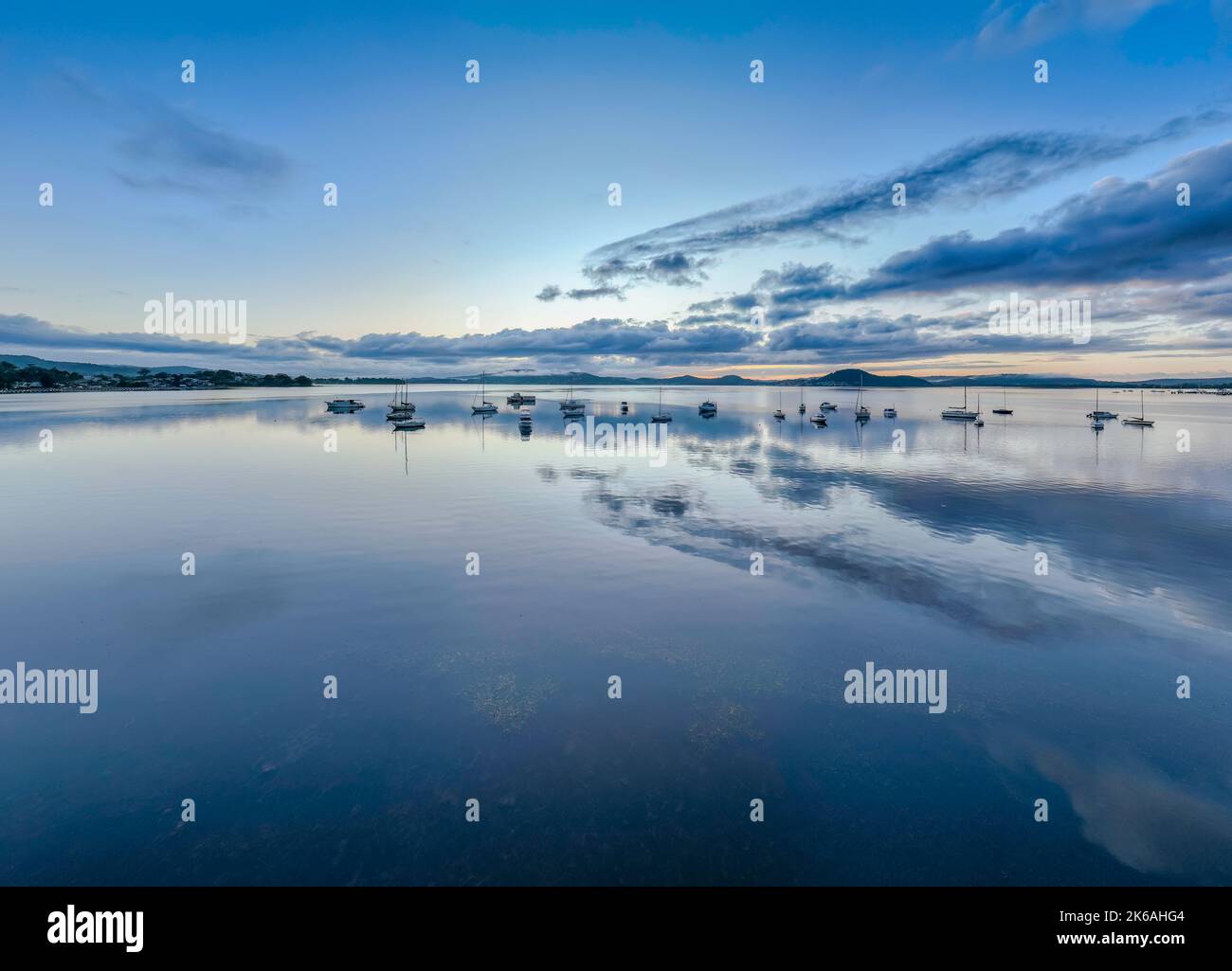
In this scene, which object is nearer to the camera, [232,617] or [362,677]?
[362,677]

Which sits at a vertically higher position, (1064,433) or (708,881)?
(1064,433)

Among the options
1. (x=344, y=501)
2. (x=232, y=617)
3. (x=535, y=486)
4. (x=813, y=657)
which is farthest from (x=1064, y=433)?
(x=232, y=617)

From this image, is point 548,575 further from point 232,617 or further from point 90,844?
point 90,844

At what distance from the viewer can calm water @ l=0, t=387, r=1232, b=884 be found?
9.12 meters

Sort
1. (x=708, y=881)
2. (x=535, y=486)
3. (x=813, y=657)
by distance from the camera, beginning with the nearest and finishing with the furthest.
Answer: (x=708, y=881) < (x=813, y=657) < (x=535, y=486)

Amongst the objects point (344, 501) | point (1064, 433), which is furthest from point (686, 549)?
point (1064, 433)

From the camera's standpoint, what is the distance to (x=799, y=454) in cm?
6369

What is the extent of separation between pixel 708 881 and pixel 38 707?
53.8 feet

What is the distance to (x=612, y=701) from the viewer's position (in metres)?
13.6

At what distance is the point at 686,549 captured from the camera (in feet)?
85.3

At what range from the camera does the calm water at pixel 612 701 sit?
9.12 meters

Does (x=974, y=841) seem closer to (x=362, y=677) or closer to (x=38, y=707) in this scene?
(x=362, y=677)

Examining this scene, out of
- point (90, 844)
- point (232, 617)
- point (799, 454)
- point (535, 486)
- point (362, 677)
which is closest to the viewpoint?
point (90, 844)
